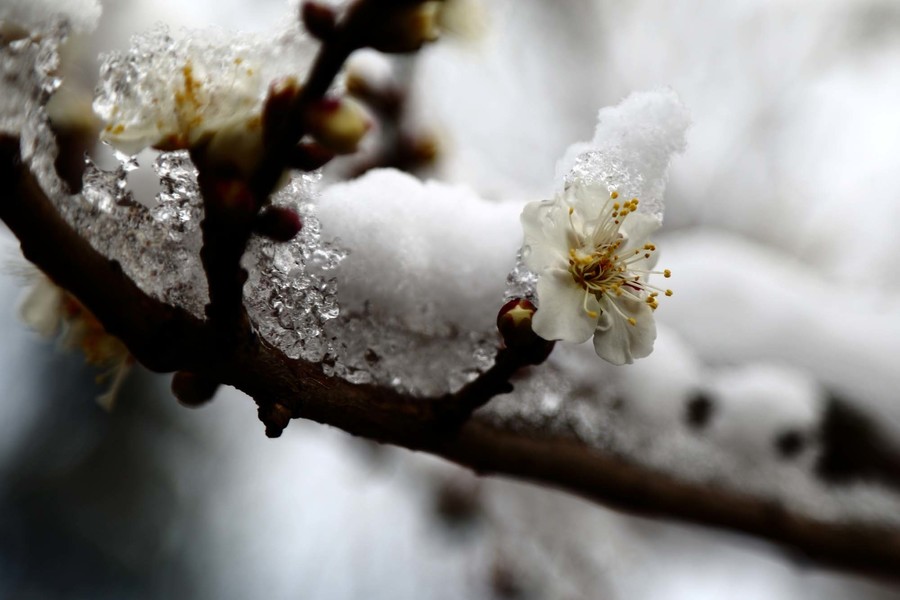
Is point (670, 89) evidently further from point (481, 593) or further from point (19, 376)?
point (19, 376)

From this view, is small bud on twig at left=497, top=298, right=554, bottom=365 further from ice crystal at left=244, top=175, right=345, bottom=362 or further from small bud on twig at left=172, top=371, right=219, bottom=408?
small bud on twig at left=172, top=371, right=219, bottom=408

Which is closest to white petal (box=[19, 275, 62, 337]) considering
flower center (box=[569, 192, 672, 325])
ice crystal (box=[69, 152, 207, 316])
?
ice crystal (box=[69, 152, 207, 316])

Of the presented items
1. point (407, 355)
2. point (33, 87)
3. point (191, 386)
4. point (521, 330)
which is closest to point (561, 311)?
point (521, 330)

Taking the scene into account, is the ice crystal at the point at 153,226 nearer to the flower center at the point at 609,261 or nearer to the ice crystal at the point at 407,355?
the ice crystal at the point at 407,355

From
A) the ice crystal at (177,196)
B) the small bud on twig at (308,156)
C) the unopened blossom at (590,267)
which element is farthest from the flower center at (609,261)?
the ice crystal at (177,196)

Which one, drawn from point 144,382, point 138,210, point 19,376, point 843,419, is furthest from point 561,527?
point 19,376

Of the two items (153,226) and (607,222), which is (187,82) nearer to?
(153,226)
